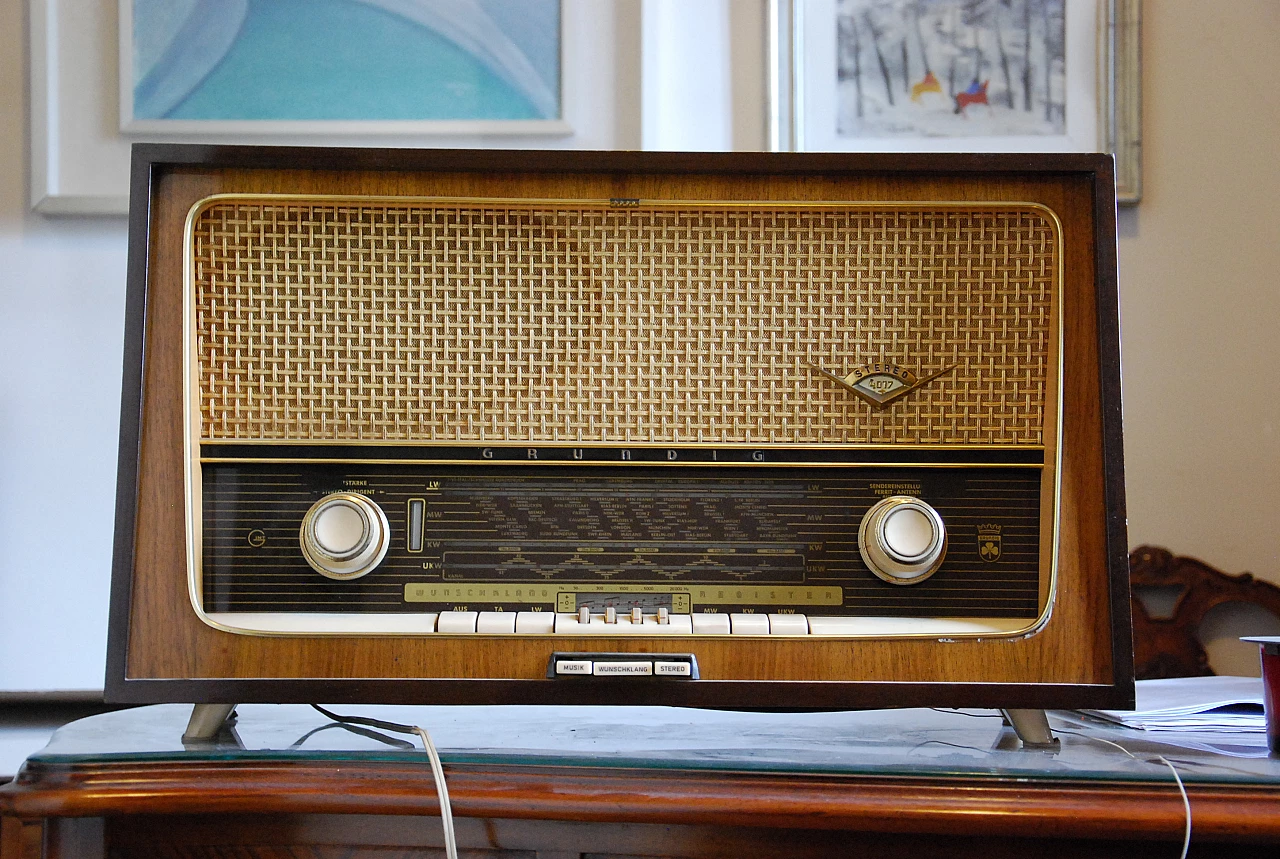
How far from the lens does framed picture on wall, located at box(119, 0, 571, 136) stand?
3.51ft

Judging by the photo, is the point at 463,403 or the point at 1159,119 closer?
the point at 463,403

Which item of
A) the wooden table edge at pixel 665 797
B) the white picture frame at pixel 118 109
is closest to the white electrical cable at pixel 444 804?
the wooden table edge at pixel 665 797

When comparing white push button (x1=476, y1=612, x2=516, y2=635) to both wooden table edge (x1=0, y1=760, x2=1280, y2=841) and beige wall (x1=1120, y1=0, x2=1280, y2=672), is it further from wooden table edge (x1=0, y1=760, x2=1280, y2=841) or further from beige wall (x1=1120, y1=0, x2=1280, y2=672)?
beige wall (x1=1120, y1=0, x2=1280, y2=672)

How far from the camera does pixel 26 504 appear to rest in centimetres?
106

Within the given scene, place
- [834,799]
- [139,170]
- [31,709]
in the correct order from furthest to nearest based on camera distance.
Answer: [31,709] → [139,170] → [834,799]

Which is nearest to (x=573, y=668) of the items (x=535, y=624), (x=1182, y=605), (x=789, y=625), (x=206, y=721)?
(x=535, y=624)

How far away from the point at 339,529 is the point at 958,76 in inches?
34.2

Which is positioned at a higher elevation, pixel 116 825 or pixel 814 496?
pixel 814 496

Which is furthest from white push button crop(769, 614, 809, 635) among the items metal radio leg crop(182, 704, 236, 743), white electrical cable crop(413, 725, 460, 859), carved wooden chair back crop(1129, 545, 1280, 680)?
carved wooden chair back crop(1129, 545, 1280, 680)

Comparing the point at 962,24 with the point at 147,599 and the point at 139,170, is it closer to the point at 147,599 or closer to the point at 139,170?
the point at 139,170

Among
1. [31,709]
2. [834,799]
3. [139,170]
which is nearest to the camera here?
[834,799]

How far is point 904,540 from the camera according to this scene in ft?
2.04

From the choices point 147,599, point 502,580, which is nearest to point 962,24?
point 502,580

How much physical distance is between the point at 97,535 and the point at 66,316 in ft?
0.82
